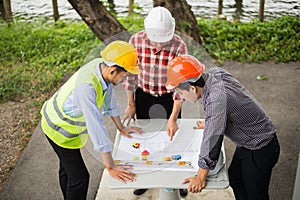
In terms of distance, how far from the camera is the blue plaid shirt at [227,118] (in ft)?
7.57

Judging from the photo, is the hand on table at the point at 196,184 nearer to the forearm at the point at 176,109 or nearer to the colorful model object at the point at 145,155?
the colorful model object at the point at 145,155

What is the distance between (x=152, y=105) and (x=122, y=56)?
0.70m

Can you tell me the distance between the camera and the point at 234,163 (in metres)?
2.78

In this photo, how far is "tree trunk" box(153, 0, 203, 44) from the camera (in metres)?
5.11

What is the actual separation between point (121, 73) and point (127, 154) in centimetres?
53

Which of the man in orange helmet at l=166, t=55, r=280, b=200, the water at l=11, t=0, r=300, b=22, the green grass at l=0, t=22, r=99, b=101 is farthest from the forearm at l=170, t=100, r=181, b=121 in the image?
the water at l=11, t=0, r=300, b=22

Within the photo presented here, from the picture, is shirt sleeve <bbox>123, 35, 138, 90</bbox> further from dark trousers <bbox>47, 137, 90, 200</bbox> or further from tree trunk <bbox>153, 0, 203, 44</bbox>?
tree trunk <bbox>153, 0, 203, 44</bbox>

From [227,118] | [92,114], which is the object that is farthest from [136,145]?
[227,118]

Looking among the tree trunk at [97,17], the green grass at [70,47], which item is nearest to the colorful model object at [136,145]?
the tree trunk at [97,17]

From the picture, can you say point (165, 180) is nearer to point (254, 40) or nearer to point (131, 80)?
point (131, 80)

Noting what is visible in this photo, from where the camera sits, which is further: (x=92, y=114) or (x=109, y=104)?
(x=109, y=104)

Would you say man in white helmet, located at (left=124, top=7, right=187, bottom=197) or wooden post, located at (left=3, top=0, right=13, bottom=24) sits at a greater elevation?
man in white helmet, located at (left=124, top=7, right=187, bottom=197)

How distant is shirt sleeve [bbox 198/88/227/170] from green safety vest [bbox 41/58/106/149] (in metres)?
0.58

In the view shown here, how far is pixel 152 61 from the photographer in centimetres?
253
